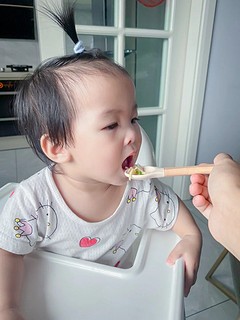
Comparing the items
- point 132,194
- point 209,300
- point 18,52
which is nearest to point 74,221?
point 132,194

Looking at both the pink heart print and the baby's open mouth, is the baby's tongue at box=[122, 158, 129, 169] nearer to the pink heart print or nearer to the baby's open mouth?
the baby's open mouth

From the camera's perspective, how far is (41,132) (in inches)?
23.5

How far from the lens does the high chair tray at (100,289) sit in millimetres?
443

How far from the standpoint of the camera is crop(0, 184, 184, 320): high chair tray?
0.44m

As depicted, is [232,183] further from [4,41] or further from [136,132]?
[4,41]

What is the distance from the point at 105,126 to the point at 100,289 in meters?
0.32

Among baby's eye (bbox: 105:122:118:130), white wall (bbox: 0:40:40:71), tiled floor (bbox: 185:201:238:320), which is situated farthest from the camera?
white wall (bbox: 0:40:40:71)

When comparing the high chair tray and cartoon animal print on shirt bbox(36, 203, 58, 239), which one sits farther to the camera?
cartoon animal print on shirt bbox(36, 203, 58, 239)

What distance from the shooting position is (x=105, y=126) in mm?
540

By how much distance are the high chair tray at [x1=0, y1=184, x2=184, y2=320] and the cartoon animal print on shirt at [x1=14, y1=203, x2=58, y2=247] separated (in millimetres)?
46

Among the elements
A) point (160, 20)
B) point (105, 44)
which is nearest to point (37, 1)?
point (105, 44)

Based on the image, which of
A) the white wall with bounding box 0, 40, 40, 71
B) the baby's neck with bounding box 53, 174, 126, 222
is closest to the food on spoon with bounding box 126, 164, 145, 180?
the baby's neck with bounding box 53, 174, 126, 222

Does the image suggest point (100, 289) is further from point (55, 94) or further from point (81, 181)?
point (55, 94)

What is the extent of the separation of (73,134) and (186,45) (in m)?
1.41
